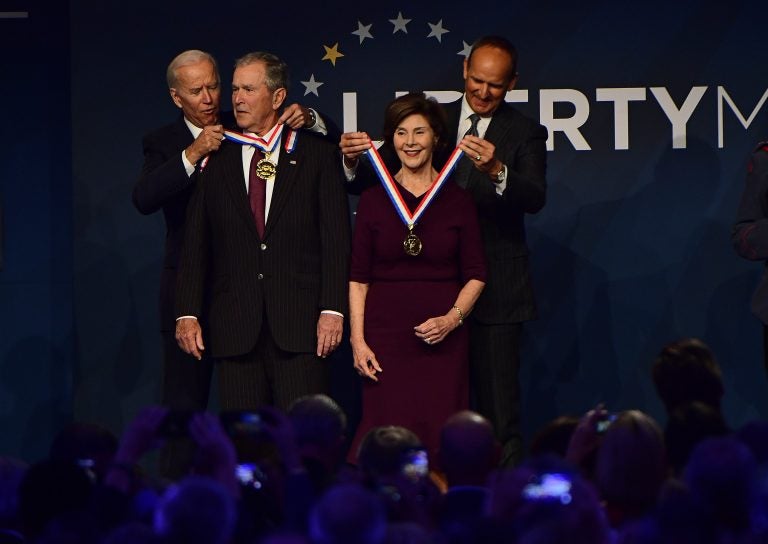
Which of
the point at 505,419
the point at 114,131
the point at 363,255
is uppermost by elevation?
the point at 114,131

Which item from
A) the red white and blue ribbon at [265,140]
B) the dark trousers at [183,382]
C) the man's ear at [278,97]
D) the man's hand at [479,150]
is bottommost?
the dark trousers at [183,382]

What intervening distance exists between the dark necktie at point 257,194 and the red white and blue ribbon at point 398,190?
15.7 inches

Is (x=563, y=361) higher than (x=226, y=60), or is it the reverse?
(x=226, y=60)

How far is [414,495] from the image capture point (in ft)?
10.4

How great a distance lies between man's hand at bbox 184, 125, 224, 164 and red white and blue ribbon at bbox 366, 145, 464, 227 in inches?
21.1

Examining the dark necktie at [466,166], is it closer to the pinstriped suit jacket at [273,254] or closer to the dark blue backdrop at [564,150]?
the pinstriped suit jacket at [273,254]

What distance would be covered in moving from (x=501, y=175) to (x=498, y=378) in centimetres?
77

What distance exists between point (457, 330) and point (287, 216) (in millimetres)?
732

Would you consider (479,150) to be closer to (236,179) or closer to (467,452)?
(236,179)

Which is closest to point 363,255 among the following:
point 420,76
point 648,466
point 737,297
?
point 420,76

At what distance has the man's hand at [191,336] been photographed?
17.9 feet

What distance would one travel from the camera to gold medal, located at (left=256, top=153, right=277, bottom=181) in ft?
18.0

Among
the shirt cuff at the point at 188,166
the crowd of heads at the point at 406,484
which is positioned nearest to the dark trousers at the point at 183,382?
the shirt cuff at the point at 188,166

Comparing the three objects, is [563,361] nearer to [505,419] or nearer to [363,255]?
[505,419]
